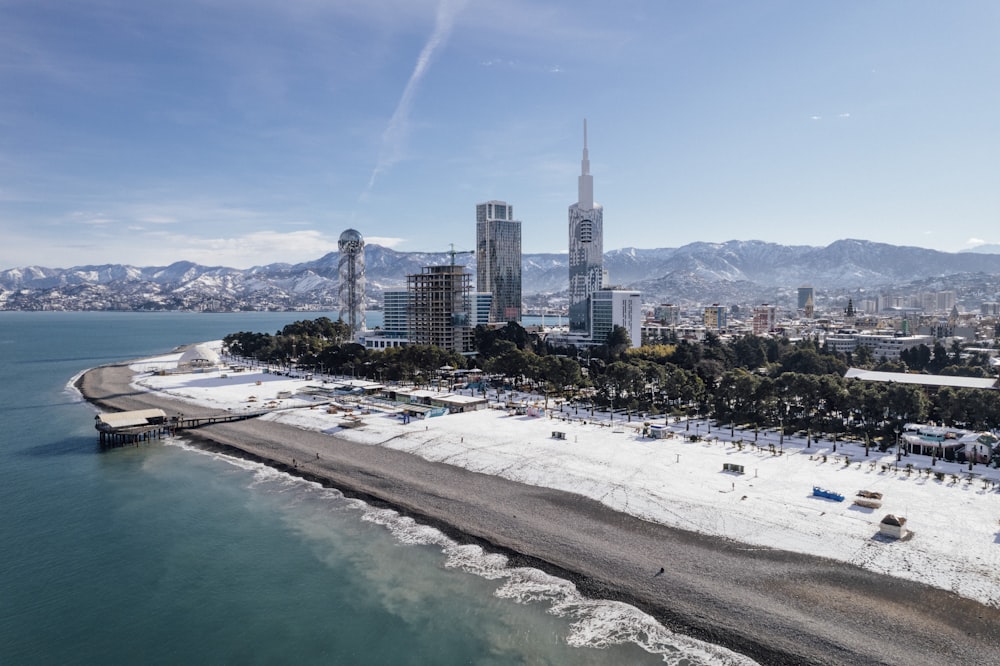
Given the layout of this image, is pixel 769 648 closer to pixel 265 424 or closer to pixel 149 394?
pixel 265 424

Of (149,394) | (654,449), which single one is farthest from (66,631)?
(149,394)

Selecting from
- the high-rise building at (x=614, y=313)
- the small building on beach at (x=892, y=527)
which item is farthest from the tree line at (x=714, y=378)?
the small building on beach at (x=892, y=527)

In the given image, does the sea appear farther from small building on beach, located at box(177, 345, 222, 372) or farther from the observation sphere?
the observation sphere

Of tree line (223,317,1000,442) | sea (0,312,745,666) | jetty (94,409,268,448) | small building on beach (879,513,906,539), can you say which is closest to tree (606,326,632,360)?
tree line (223,317,1000,442)

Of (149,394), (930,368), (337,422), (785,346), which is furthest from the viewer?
(785,346)

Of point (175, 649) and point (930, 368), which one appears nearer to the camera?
point (175, 649)

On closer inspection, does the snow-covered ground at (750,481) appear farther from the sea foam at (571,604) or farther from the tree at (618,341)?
→ the tree at (618,341)

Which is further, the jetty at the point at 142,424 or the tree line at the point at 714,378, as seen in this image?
the jetty at the point at 142,424
